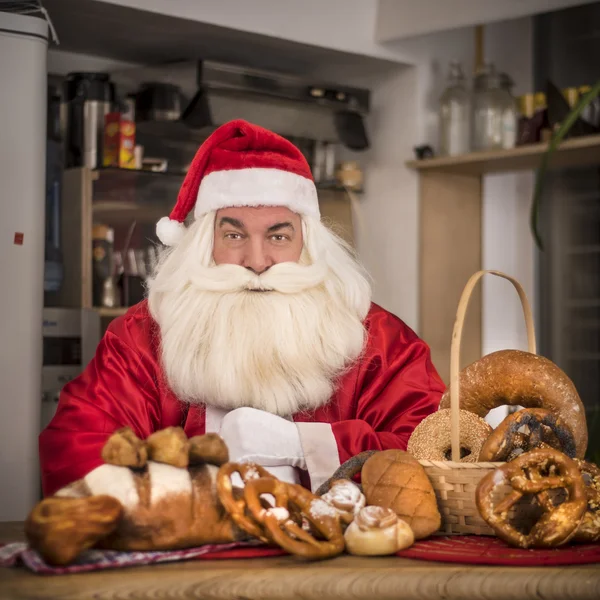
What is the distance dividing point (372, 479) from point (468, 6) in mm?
2544

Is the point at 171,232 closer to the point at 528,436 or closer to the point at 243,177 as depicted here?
the point at 243,177

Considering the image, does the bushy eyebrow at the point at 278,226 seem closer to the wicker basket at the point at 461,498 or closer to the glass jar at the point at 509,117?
the wicker basket at the point at 461,498

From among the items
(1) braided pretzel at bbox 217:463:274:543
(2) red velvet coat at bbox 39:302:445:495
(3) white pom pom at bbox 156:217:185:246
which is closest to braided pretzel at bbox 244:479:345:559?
(1) braided pretzel at bbox 217:463:274:543

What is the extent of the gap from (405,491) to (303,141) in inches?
115

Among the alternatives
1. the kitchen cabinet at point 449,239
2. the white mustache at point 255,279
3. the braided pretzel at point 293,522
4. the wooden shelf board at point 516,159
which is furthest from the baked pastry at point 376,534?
the kitchen cabinet at point 449,239

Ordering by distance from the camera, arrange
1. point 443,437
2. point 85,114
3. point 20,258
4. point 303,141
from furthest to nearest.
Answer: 1. point 303,141
2. point 85,114
3. point 20,258
4. point 443,437

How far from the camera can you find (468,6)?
343 centimetres

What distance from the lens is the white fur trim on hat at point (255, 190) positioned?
6.70 ft

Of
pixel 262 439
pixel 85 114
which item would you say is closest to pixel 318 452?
pixel 262 439

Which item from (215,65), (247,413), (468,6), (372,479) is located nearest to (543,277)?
(468,6)

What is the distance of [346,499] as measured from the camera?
124 centimetres

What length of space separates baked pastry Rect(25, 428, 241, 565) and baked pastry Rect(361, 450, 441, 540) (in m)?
0.19

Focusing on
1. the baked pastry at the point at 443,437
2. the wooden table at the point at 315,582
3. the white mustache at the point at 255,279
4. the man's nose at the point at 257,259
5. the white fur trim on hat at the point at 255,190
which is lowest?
the wooden table at the point at 315,582

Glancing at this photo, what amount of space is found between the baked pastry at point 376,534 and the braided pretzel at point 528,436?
18 centimetres
